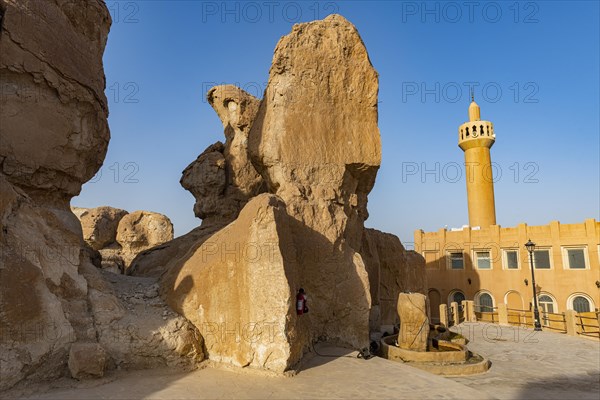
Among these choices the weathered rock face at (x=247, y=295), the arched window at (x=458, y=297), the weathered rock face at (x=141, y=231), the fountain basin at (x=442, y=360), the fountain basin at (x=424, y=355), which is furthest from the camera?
the arched window at (x=458, y=297)

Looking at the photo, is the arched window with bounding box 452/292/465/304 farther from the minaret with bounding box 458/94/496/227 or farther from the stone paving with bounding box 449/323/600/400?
the stone paving with bounding box 449/323/600/400

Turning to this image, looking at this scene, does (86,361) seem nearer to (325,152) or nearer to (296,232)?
(296,232)

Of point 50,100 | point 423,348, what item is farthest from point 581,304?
point 50,100

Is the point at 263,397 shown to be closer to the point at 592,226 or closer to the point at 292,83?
the point at 292,83

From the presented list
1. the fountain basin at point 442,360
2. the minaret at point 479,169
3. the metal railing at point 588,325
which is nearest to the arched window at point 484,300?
the metal railing at point 588,325

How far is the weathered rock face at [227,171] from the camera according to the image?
60.8ft

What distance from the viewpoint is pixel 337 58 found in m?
12.7

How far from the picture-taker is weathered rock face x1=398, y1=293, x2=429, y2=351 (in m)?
11.2

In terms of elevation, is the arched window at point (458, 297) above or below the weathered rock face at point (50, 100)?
below

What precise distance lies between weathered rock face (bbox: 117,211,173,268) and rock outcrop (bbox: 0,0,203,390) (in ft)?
32.3

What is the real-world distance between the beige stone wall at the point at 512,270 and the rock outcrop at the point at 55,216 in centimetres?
2567

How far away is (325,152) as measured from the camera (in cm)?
1173

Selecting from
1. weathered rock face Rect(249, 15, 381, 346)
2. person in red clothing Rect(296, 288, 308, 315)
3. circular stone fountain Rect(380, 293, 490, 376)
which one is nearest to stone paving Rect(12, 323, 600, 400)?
circular stone fountain Rect(380, 293, 490, 376)

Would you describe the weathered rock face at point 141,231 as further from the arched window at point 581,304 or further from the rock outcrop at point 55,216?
the arched window at point 581,304
